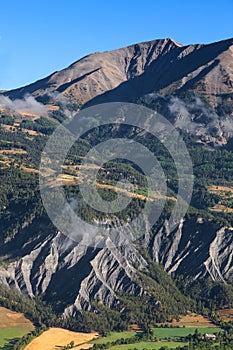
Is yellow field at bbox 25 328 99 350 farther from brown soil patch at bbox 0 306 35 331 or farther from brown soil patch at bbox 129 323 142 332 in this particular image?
brown soil patch at bbox 129 323 142 332

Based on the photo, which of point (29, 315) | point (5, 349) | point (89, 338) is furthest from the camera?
point (29, 315)

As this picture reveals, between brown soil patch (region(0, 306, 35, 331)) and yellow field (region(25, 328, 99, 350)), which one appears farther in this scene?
brown soil patch (region(0, 306, 35, 331))

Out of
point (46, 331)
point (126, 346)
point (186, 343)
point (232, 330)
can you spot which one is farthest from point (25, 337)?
point (232, 330)

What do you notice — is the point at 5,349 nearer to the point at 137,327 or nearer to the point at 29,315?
the point at 29,315

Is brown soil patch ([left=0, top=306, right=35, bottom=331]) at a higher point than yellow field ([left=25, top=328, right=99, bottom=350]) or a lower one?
higher

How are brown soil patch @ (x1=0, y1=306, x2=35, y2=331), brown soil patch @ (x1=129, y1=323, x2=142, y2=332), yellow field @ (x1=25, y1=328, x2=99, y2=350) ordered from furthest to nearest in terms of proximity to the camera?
brown soil patch @ (x1=129, y1=323, x2=142, y2=332)
brown soil patch @ (x1=0, y1=306, x2=35, y2=331)
yellow field @ (x1=25, y1=328, x2=99, y2=350)

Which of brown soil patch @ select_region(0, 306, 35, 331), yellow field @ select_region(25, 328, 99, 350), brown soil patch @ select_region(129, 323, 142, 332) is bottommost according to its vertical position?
brown soil patch @ select_region(129, 323, 142, 332)

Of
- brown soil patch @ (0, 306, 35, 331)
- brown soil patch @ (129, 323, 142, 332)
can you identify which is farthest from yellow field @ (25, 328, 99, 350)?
brown soil patch @ (129, 323, 142, 332)

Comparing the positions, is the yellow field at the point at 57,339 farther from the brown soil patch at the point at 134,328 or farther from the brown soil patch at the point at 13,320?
the brown soil patch at the point at 134,328
